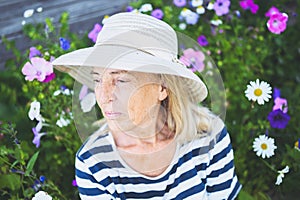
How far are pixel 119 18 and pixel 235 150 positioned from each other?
3.13 ft

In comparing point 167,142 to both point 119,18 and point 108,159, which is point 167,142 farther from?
point 119,18

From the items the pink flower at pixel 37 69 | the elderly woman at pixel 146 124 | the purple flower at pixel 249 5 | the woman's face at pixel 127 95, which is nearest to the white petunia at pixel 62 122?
the pink flower at pixel 37 69

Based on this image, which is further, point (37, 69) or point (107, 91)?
point (37, 69)

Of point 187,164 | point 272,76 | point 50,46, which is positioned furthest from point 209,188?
point 272,76

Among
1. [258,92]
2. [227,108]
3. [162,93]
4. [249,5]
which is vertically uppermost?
[162,93]

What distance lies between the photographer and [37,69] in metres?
1.77

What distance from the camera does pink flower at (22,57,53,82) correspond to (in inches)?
68.6

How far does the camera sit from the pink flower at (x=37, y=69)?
1741 millimetres

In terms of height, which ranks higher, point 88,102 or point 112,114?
point 112,114

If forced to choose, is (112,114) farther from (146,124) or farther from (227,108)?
(227,108)

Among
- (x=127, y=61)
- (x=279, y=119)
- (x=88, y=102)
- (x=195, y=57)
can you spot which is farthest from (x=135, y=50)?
(x=279, y=119)

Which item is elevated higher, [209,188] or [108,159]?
[108,159]

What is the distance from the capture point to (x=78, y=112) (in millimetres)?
1449

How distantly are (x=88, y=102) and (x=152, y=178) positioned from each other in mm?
270
